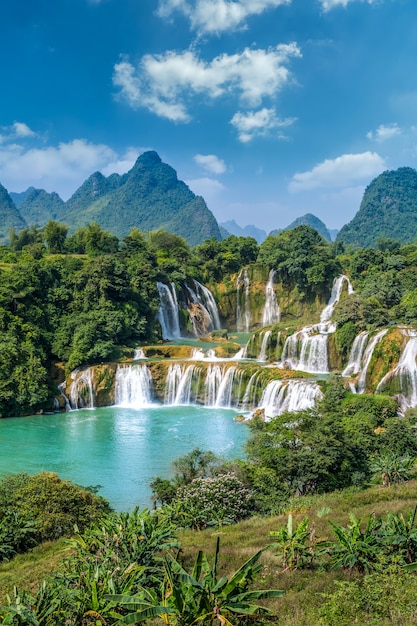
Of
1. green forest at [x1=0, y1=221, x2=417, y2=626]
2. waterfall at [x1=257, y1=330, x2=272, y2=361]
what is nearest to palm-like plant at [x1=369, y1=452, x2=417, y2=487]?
green forest at [x1=0, y1=221, x2=417, y2=626]

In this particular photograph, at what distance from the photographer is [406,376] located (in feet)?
58.6

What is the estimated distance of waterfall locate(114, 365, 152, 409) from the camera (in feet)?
74.1

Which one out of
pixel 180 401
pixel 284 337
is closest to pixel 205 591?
pixel 180 401

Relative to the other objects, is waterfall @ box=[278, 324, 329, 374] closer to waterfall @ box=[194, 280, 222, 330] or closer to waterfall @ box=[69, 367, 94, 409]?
waterfall @ box=[69, 367, 94, 409]

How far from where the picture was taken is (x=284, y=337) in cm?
2478

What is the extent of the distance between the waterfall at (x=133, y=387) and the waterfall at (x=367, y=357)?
33.3 ft

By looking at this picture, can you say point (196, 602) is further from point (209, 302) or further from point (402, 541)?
point (209, 302)

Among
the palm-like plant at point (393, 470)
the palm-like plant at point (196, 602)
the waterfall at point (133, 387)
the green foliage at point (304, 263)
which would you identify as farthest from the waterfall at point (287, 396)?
the green foliage at point (304, 263)

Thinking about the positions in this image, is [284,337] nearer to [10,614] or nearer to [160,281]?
[160,281]

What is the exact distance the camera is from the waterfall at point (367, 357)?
1925cm

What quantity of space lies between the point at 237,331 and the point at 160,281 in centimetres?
845

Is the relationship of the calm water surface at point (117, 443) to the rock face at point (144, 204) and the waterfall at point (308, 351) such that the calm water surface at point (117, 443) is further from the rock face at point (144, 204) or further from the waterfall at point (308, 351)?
the rock face at point (144, 204)

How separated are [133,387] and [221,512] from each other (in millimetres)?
14222

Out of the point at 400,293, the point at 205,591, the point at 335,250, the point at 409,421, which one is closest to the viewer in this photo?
the point at 205,591
